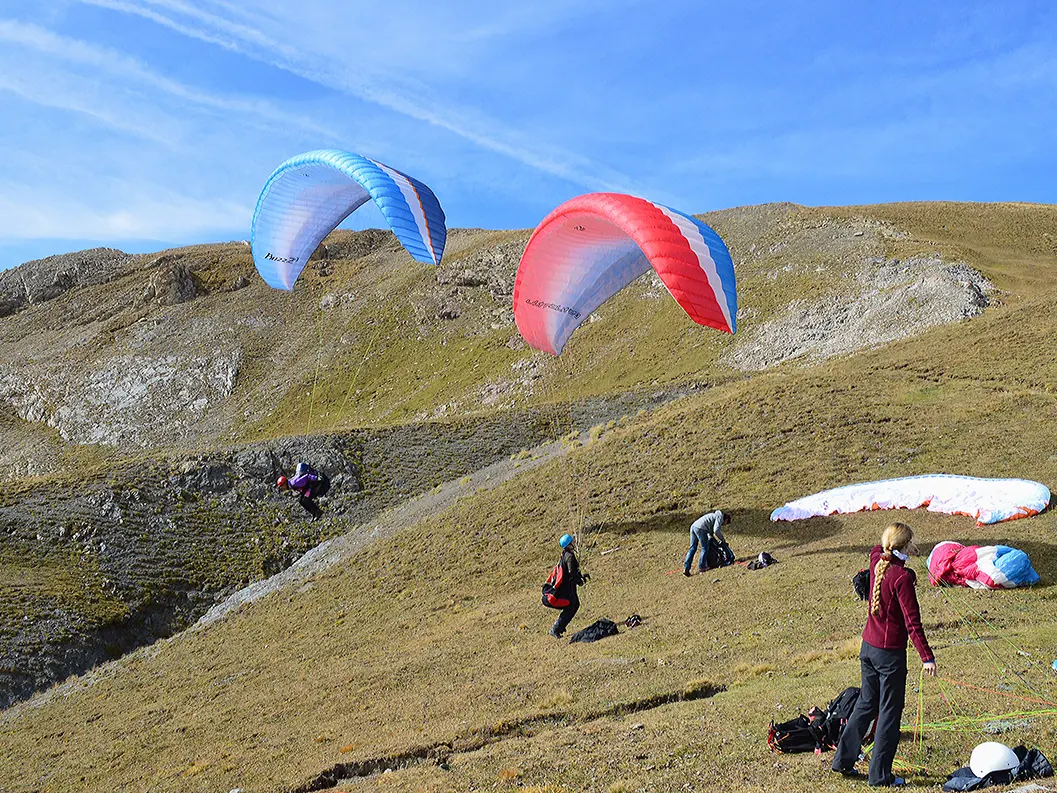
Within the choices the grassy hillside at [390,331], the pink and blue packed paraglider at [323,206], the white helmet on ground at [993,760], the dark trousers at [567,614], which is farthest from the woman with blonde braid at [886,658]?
the grassy hillside at [390,331]

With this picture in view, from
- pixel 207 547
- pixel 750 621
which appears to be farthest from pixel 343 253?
pixel 750 621

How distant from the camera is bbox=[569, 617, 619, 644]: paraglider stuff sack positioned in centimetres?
1279

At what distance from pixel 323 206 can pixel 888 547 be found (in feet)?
59.1

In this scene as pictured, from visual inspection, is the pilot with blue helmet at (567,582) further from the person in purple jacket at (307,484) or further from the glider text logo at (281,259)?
the glider text logo at (281,259)

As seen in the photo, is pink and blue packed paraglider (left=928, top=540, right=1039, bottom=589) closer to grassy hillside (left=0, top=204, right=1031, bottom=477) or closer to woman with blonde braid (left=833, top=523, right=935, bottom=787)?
woman with blonde braid (left=833, top=523, right=935, bottom=787)

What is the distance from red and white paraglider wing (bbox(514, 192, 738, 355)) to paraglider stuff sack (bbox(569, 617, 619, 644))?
184 inches

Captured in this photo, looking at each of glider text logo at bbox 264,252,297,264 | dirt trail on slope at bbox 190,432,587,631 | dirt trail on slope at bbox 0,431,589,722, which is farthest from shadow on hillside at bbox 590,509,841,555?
glider text logo at bbox 264,252,297,264

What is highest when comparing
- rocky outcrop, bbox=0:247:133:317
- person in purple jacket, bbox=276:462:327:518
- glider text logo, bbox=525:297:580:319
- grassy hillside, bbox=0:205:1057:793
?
rocky outcrop, bbox=0:247:133:317

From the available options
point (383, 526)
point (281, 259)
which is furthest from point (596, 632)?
point (383, 526)

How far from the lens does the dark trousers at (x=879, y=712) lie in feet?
19.6

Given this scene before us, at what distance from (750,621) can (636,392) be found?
2401 cm

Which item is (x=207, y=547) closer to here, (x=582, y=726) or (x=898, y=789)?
(x=582, y=726)

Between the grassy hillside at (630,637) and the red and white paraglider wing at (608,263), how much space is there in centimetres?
459

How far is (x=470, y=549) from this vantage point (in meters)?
21.2
